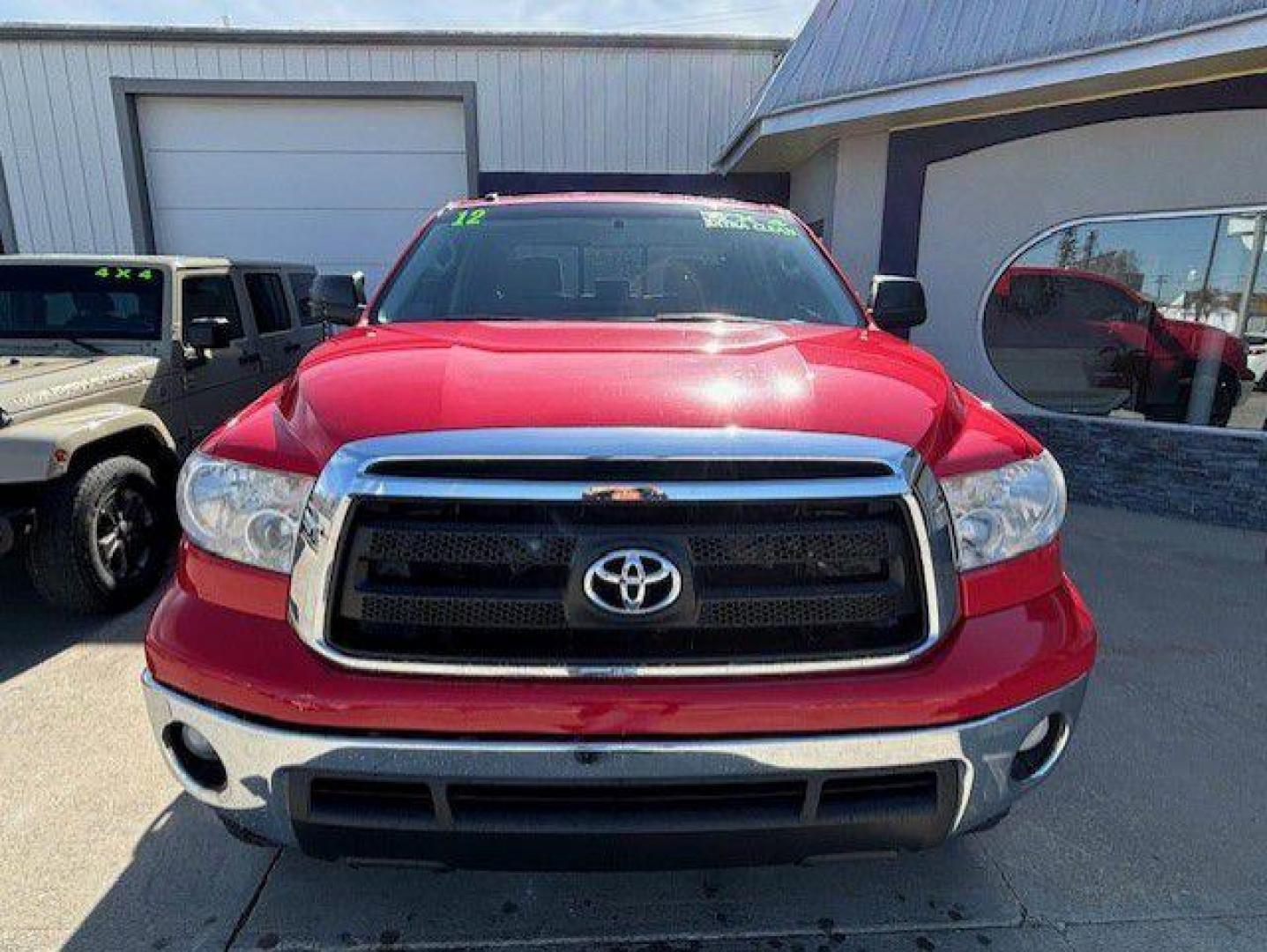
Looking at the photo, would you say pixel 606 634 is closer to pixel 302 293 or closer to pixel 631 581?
pixel 631 581

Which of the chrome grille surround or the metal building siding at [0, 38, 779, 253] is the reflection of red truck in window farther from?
the chrome grille surround

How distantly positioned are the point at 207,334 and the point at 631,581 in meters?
4.03

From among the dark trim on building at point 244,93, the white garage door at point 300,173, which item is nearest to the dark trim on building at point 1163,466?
the dark trim on building at point 244,93

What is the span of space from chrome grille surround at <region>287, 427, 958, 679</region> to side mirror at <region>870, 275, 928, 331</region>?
66.9 inches

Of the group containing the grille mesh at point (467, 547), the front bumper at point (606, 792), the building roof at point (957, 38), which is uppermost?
the building roof at point (957, 38)

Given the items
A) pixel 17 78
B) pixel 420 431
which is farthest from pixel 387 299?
pixel 17 78

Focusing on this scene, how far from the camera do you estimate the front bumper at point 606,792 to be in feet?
5.00

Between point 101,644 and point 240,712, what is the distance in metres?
2.66

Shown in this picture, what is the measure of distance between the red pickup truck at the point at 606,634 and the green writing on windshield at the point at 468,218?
67.4 inches

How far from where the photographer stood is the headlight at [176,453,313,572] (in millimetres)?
1649

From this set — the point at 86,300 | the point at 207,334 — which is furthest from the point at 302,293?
the point at 207,334

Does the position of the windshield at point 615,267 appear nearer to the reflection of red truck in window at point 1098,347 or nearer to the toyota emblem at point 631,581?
the toyota emblem at point 631,581

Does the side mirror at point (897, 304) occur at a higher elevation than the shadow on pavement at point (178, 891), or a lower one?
higher

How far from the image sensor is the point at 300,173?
9.93 meters
